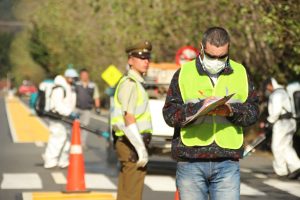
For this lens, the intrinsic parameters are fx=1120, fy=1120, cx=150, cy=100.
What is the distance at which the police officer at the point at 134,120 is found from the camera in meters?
9.62


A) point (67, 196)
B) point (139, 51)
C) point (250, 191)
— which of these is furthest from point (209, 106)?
point (250, 191)

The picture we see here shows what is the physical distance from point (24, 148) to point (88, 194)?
11.4 meters

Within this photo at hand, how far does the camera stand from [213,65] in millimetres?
6984

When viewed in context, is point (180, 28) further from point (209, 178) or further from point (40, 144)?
point (209, 178)

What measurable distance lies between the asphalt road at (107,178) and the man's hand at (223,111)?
7.04 metres

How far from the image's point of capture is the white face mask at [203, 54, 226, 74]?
6980mm

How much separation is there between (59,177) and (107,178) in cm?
79

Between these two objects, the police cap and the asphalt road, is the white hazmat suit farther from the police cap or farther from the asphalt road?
the police cap

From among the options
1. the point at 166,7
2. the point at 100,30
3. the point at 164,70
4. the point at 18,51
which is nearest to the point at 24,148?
the point at 164,70

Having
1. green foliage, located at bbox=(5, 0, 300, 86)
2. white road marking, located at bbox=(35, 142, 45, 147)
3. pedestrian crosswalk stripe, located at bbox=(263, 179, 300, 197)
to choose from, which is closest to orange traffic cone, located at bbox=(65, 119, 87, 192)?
pedestrian crosswalk stripe, located at bbox=(263, 179, 300, 197)

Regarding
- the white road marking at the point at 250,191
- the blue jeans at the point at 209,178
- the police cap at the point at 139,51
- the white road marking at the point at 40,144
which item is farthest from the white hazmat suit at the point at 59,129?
the blue jeans at the point at 209,178

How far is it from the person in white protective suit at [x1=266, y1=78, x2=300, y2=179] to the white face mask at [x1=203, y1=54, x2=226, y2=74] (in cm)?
1047

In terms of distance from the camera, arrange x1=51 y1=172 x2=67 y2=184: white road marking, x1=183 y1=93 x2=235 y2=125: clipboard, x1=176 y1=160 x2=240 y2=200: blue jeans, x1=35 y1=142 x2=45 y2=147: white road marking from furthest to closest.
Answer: x1=35 y1=142 x2=45 y2=147: white road marking, x1=51 y1=172 x2=67 y2=184: white road marking, x1=176 y1=160 x2=240 y2=200: blue jeans, x1=183 y1=93 x2=235 y2=125: clipboard

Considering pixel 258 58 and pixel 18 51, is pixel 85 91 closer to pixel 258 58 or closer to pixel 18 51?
pixel 258 58
